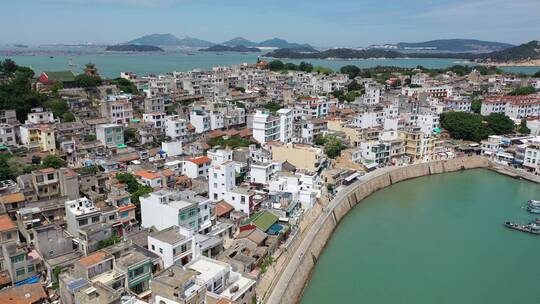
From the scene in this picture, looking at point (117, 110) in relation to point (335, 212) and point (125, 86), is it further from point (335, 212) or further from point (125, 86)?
point (335, 212)

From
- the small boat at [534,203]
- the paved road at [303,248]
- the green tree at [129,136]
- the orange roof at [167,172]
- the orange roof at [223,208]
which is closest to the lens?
the paved road at [303,248]

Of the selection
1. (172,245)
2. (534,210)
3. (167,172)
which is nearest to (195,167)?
(167,172)

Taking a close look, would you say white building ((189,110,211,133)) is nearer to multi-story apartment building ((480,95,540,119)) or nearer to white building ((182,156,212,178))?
white building ((182,156,212,178))

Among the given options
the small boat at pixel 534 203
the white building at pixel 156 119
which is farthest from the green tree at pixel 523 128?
the white building at pixel 156 119

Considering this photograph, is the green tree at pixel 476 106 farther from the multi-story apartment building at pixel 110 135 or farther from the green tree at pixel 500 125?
the multi-story apartment building at pixel 110 135

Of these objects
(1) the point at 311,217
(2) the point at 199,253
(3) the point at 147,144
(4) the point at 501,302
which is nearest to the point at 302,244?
(1) the point at 311,217
